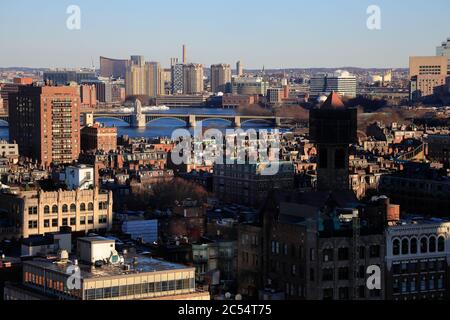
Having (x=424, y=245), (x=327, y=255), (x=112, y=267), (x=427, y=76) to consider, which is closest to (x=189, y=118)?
(x=427, y=76)

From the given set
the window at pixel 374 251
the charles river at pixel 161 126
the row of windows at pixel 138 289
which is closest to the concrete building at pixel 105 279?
the row of windows at pixel 138 289

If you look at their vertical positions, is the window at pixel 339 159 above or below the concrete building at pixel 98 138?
above

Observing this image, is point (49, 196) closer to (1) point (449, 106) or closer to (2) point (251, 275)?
(2) point (251, 275)

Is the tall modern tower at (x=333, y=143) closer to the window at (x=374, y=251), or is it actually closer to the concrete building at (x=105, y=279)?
the window at (x=374, y=251)

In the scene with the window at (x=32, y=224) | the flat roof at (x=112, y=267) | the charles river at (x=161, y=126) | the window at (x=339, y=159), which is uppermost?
the window at (x=339, y=159)

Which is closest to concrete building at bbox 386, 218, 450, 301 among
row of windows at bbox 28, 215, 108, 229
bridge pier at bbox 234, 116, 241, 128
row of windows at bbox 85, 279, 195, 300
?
row of windows at bbox 85, 279, 195, 300

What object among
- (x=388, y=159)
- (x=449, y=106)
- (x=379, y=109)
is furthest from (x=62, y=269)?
(x=449, y=106)
